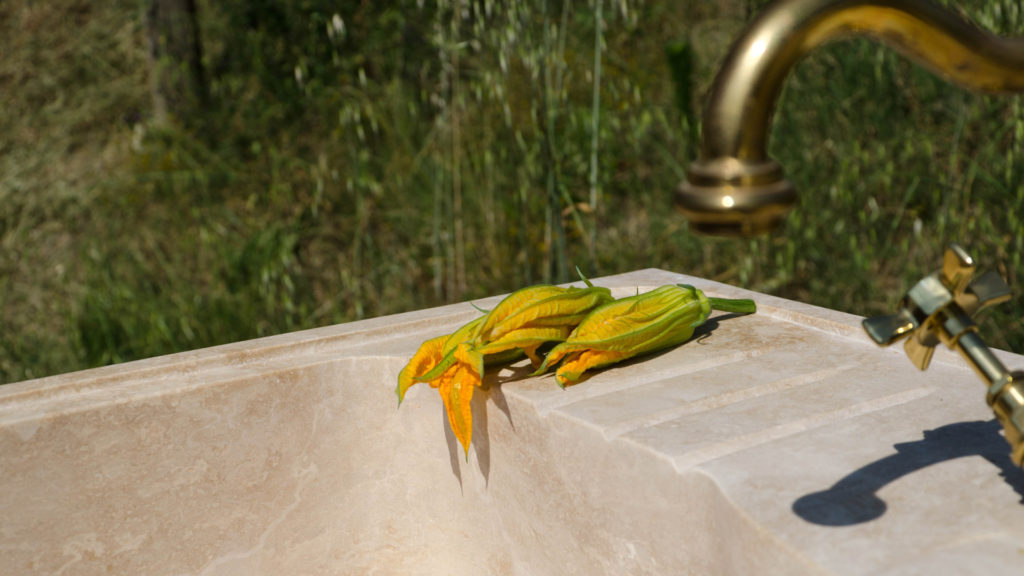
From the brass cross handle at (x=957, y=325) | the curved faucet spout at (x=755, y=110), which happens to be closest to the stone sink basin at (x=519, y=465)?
the brass cross handle at (x=957, y=325)

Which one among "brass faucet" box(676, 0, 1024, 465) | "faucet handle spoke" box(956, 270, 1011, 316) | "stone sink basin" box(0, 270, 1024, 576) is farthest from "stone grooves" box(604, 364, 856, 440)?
"brass faucet" box(676, 0, 1024, 465)

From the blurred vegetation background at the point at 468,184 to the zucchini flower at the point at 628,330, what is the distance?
55cm

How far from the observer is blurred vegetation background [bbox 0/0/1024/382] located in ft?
6.13

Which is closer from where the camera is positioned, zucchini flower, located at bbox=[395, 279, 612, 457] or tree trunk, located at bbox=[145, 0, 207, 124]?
zucchini flower, located at bbox=[395, 279, 612, 457]

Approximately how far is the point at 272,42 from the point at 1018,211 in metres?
2.32

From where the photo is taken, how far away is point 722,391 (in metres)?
0.90

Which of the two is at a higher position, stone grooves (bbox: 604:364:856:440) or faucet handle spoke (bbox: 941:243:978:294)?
faucet handle spoke (bbox: 941:243:978:294)

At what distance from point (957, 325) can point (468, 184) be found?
4.92ft

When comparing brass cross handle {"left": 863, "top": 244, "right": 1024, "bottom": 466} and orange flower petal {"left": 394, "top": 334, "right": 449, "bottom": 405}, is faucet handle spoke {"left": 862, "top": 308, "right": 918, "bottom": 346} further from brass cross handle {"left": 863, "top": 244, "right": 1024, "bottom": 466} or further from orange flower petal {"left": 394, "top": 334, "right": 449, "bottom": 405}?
orange flower petal {"left": 394, "top": 334, "right": 449, "bottom": 405}

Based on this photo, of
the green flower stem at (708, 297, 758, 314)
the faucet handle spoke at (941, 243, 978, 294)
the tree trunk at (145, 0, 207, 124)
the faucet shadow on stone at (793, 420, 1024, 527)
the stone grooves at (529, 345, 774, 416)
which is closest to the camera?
the faucet handle spoke at (941, 243, 978, 294)

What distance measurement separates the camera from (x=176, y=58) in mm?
3004

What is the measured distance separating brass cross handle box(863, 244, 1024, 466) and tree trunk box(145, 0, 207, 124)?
277 centimetres

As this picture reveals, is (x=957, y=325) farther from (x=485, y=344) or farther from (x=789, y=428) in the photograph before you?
(x=485, y=344)

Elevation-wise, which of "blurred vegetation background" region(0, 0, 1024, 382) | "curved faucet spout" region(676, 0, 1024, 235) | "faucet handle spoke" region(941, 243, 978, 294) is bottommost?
"blurred vegetation background" region(0, 0, 1024, 382)
